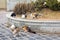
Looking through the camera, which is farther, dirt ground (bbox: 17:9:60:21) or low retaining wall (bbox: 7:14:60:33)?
dirt ground (bbox: 17:9:60:21)

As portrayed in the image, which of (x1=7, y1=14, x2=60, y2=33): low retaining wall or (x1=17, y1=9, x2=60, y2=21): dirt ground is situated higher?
(x1=17, y1=9, x2=60, y2=21): dirt ground

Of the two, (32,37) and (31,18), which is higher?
(31,18)

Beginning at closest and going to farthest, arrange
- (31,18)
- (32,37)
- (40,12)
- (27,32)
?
(32,37)
(27,32)
(31,18)
(40,12)

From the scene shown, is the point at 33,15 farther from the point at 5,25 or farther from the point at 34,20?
the point at 5,25

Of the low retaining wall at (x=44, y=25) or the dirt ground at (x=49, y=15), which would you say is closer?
the low retaining wall at (x=44, y=25)

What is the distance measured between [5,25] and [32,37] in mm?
1651

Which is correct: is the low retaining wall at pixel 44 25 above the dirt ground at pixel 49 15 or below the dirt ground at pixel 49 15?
below

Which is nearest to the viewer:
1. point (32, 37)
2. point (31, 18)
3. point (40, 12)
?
point (32, 37)

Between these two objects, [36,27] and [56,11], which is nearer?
[36,27]

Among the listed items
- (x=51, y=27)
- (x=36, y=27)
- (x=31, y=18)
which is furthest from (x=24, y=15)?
(x=51, y=27)

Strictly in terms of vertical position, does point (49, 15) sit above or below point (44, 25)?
above

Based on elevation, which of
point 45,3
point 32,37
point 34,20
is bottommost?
point 32,37

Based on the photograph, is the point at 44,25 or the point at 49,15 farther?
the point at 49,15

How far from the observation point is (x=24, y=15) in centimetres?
580
